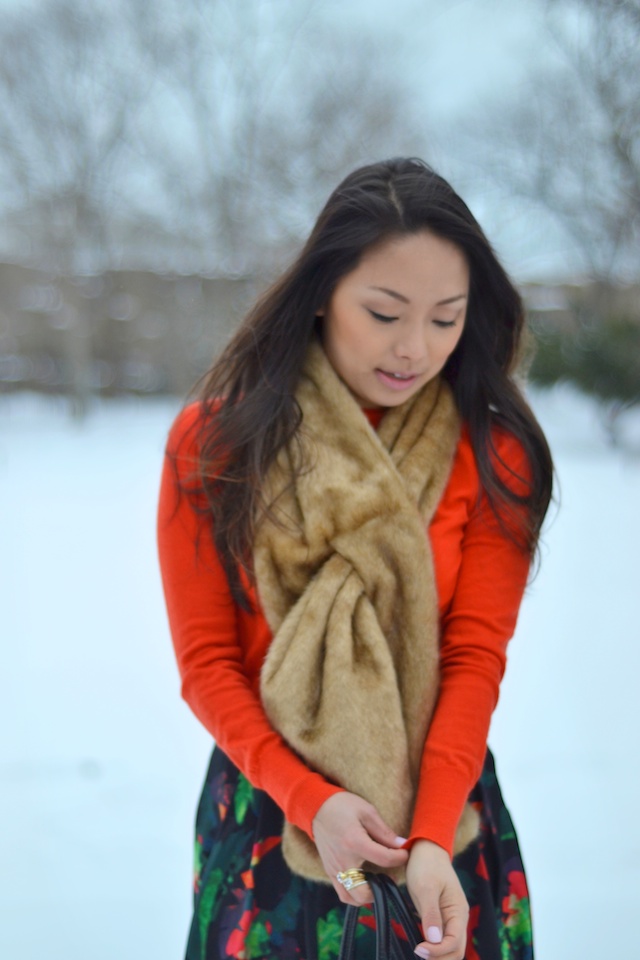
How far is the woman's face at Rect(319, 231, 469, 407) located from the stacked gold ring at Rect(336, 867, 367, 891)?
1.94 feet

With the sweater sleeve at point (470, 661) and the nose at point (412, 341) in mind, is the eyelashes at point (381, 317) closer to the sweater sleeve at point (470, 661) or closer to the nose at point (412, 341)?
the nose at point (412, 341)

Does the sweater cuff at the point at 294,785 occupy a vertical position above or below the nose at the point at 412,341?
below

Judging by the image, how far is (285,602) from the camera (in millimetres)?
1145

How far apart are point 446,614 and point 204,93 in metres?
13.7

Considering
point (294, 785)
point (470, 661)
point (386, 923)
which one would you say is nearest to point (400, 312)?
point (470, 661)

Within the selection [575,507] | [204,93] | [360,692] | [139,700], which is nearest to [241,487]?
[360,692]

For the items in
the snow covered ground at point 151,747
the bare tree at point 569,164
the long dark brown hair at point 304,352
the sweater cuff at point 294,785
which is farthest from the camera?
the bare tree at point 569,164

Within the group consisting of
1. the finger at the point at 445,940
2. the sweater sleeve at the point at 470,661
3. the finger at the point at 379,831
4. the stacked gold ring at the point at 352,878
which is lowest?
the finger at the point at 445,940

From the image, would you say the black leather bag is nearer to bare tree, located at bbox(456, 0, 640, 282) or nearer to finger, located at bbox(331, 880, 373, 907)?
finger, located at bbox(331, 880, 373, 907)

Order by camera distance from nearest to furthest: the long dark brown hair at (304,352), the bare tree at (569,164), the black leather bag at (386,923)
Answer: the black leather bag at (386,923) < the long dark brown hair at (304,352) < the bare tree at (569,164)

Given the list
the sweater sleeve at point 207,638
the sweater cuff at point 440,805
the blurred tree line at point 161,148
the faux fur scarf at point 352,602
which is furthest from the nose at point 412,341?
the blurred tree line at point 161,148

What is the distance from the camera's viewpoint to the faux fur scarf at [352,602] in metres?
1.06

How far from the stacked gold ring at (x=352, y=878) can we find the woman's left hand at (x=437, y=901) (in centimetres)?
6

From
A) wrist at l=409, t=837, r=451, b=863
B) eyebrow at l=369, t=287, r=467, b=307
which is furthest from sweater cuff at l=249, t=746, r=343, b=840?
eyebrow at l=369, t=287, r=467, b=307
